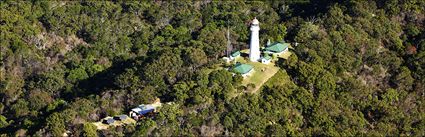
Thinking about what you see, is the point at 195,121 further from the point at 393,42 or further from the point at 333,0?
the point at 333,0

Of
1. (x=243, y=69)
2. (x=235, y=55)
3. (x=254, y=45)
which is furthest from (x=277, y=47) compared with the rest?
(x=243, y=69)

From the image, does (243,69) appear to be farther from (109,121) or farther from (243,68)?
(109,121)

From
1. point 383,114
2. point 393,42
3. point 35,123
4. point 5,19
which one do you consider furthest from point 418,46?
point 5,19

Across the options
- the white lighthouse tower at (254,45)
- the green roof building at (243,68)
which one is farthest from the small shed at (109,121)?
the white lighthouse tower at (254,45)

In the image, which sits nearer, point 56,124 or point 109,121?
point 56,124

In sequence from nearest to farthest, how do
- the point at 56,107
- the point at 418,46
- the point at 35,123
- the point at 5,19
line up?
1. the point at 35,123
2. the point at 56,107
3. the point at 418,46
4. the point at 5,19

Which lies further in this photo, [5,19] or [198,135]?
[5,19]

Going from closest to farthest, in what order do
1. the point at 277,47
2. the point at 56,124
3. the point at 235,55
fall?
the point at 56,124
the point at 235,55
the point at 277,47

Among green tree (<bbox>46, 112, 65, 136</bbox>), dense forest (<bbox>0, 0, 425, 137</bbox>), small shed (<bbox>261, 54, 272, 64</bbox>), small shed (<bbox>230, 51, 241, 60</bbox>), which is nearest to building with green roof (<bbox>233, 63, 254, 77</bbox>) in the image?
dense forest (<bbox>0, 0, 425, 137</bbox>)
